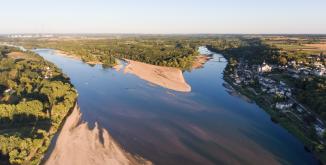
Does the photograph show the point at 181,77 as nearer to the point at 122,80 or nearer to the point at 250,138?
the point at 122,80

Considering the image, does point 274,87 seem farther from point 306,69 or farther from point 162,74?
point 162,74

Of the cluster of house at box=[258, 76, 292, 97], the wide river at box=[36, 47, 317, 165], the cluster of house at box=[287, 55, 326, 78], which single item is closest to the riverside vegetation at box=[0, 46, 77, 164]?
the wide river at box=[36, 47, 317, 165]

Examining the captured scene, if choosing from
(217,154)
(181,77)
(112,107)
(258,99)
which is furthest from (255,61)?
(217,154)

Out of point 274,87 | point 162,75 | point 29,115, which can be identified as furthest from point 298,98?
point 29,115

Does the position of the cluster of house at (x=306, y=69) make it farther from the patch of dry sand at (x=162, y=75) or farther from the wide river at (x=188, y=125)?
the patch of dry sand at (x=162, y=75)

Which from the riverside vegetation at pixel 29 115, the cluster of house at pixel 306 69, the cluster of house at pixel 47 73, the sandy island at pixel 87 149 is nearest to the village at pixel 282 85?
the cluster of house at pixel 306 69

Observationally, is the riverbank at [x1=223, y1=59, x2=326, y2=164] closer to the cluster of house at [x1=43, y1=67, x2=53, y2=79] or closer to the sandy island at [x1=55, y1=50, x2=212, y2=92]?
the sandy island at [x1=55, y1=50, x2=212, y2=92]
